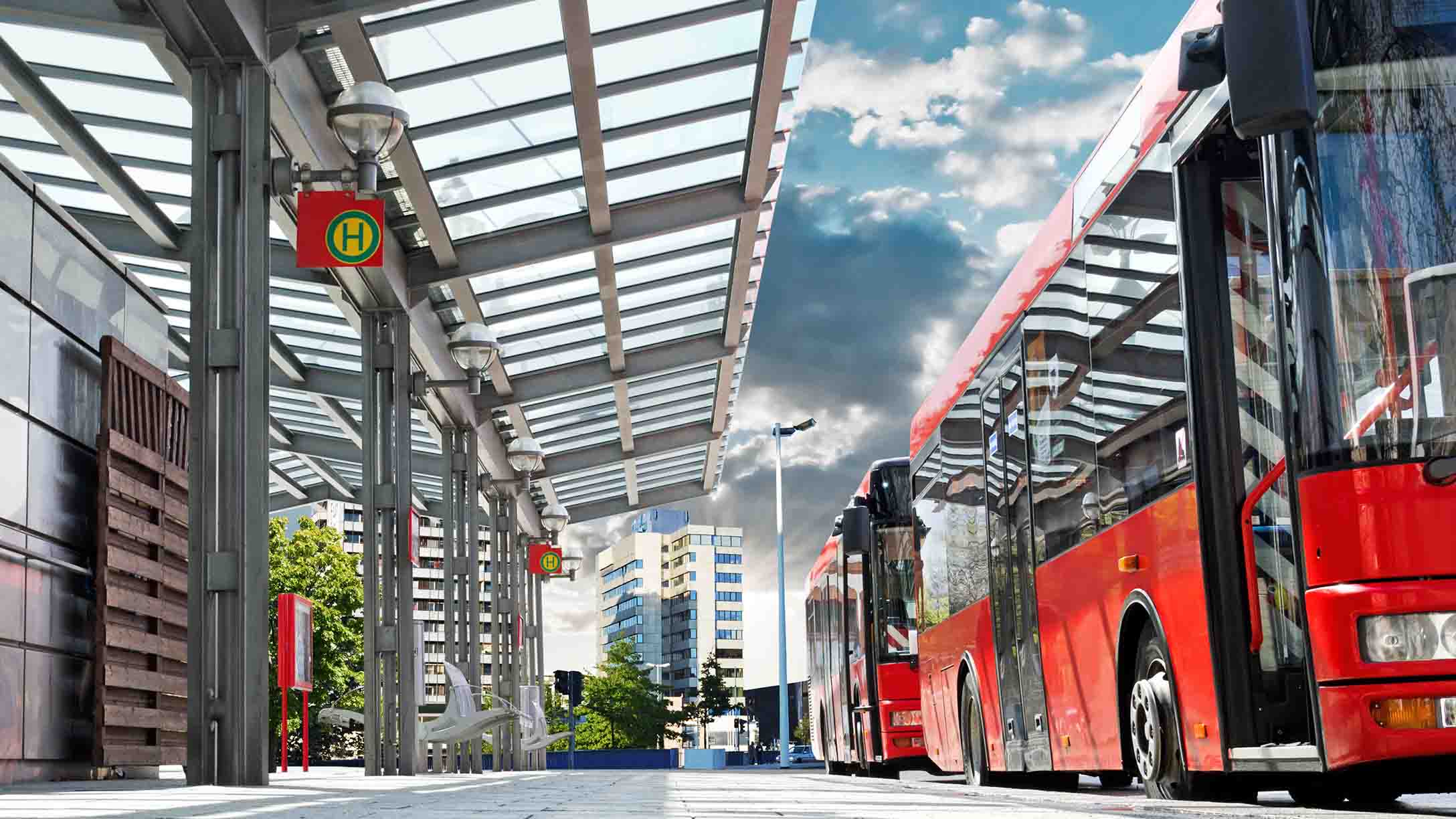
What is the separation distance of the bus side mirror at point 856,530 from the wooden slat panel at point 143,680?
6.54 m

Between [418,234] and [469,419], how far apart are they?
25.7 feet

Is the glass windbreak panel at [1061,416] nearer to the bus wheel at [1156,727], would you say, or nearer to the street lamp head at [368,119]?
the bus wheel at [1156,727]

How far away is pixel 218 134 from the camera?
37.6ft

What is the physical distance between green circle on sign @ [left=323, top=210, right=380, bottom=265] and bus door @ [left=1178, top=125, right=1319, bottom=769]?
6285mm

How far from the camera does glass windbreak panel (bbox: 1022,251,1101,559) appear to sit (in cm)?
868

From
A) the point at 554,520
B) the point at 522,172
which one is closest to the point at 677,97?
the point at 522,172

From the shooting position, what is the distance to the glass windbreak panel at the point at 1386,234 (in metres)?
5.57

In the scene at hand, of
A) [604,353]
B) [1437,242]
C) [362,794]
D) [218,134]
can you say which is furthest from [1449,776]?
[604,353]

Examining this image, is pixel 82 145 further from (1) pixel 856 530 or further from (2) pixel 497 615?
(2) pixel 497 615

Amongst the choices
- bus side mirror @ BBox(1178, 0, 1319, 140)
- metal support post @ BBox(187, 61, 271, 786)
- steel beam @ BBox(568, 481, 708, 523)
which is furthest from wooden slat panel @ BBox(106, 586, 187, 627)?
steel beam @ BBox(568, 481, 708, 523)

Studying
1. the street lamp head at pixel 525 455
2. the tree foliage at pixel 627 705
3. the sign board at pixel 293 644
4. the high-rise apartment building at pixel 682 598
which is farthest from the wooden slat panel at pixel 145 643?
the high-rise apartment building at pixel 682 598

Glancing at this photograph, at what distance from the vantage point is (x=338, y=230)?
1152 centimetres

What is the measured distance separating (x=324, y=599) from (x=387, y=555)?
86.9 feet

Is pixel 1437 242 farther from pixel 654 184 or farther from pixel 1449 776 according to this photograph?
pixel 654 184
